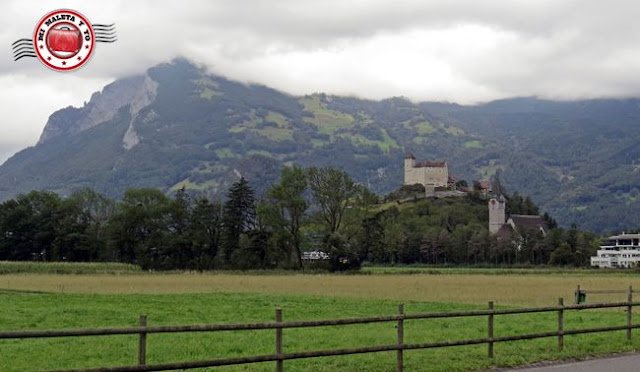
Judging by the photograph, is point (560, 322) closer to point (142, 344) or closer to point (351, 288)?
point (142, 344)

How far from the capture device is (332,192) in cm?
12506

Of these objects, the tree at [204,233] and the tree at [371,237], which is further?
the tree at [371,237]

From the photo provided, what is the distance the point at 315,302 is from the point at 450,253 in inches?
5428

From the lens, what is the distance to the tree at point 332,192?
125125 mm

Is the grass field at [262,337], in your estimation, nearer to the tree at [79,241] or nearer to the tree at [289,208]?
the tree at [289,208]

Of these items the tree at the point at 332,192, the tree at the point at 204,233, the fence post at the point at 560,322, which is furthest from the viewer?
the tree at the point at 332,192

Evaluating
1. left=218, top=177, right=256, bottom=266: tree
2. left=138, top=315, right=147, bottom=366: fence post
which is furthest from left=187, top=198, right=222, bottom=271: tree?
left=138, top=315, right=147, bottom=366: fence post

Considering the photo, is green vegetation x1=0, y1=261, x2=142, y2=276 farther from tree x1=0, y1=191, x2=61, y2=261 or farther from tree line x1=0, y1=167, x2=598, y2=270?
tree x1=0, y1=191, x2=61, y2=261

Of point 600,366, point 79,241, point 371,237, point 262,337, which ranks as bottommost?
point 262,337

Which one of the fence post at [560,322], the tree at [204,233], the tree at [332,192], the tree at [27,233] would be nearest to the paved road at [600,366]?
the fence post at [560,322]

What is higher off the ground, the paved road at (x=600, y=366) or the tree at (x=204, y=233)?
the tree at (x=204, y=233)

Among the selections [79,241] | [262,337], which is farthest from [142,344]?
[79,241]

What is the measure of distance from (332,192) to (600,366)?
10519 cm

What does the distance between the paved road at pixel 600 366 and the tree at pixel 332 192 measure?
103 metres
